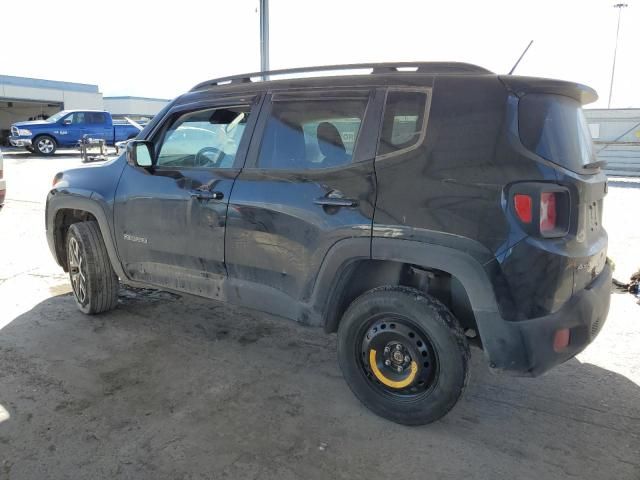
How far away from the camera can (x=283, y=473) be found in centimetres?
242

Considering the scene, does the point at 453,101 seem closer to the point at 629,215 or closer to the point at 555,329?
the point at 555,329

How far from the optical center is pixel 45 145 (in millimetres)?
22531

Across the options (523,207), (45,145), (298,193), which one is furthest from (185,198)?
(45,145)

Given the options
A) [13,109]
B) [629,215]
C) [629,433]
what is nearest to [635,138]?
[629,215]

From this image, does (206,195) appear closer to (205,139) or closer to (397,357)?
(205,139)

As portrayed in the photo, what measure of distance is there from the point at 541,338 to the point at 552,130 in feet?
3.39

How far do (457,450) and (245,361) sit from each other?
1.64 meters

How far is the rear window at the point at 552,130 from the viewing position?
240 centimetres

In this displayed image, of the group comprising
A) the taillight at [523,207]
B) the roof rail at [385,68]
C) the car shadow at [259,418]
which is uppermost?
the roof rail at [385,68]

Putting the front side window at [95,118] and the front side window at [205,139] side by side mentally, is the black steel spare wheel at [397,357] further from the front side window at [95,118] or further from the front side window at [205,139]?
the front side window at [95,118]

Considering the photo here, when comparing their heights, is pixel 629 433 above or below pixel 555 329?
below

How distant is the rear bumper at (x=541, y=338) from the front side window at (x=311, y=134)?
129cm

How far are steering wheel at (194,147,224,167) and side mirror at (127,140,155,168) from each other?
1.27 ft

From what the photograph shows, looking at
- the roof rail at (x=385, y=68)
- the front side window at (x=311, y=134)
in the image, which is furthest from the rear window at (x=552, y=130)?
the front side window at (x=311, y=134)
